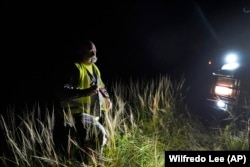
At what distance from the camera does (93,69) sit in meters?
4.16

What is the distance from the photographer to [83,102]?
389cm

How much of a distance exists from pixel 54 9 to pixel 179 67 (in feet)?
24.6

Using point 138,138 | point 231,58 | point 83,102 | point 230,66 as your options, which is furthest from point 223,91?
point 83,102

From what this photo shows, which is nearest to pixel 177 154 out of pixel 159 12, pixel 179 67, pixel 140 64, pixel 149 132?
pixel 149 132

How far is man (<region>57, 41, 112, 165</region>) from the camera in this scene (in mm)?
3691

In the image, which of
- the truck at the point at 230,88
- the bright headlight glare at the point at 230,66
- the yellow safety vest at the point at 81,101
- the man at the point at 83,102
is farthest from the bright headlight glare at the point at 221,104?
the yellow safety vest at the point at 81,101

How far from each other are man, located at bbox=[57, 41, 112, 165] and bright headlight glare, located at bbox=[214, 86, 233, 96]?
4.92ft

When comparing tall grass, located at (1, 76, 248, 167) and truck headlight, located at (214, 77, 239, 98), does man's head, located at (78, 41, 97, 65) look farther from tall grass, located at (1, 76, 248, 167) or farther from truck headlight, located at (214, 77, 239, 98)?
truck headlight, located at (214, 77, 239, 98)

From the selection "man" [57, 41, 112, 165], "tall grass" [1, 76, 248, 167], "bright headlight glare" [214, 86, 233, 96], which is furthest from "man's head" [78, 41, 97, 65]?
"bright headlight glare" [214, 86, 233, 96]

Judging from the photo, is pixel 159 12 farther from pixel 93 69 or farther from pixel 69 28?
pixel 93 69

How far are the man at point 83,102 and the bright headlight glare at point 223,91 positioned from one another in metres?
1.50

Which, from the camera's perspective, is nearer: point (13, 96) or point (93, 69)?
point (93, 69)

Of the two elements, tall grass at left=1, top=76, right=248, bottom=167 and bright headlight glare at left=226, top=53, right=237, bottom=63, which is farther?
bright headlight glare at left=226, top=53, right=237, bottom=63

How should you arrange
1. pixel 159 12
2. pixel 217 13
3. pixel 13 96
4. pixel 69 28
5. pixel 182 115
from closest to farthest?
pixel 182 115, pixel 13 96, pixel 217 13, pixel 69 28, pixel 159 12
